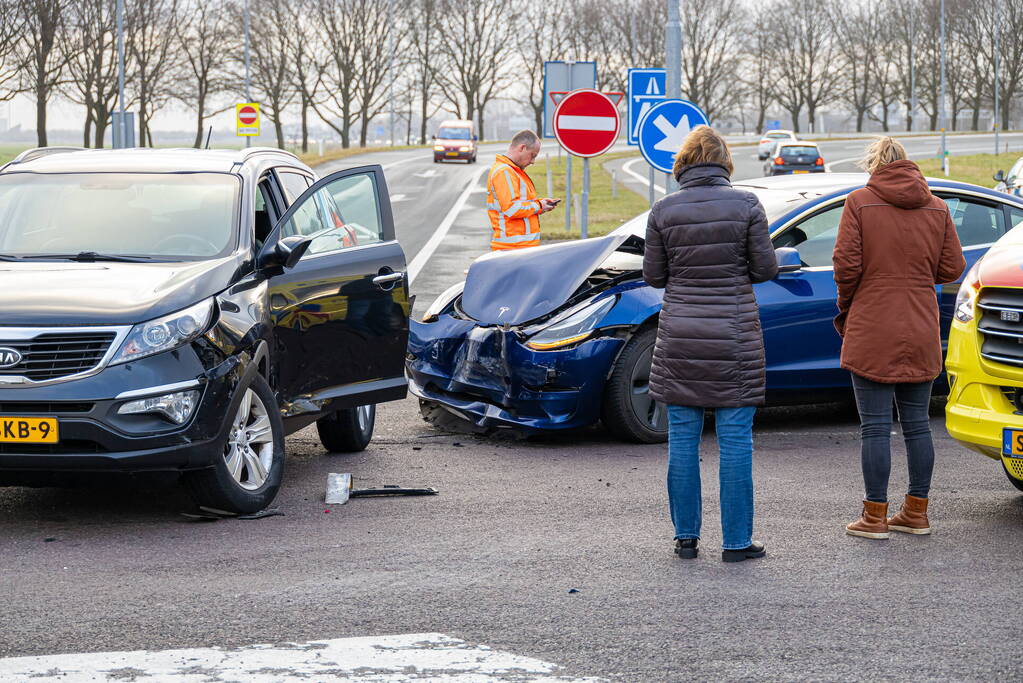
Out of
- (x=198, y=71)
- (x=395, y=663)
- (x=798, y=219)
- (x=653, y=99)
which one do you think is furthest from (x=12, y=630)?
(x=198, y=71)

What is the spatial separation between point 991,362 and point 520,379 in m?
2.78

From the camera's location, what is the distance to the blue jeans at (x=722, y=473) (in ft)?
18.1

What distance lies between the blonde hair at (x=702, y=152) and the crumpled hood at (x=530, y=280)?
8.24 feet

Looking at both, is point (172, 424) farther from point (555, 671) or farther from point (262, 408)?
point (555, 671)

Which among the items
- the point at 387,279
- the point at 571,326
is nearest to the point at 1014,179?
the point at 571,326

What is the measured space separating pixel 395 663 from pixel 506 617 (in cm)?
59

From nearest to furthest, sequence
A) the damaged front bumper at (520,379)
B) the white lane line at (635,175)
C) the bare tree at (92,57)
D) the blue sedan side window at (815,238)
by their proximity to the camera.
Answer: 1. the damaged front bumper at (520,379)
2. the blue sedan side window at (815,238)
3. the white lane line at (635,175)
4. the bare tree at (92,57)

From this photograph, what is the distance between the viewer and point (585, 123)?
50.6 ft

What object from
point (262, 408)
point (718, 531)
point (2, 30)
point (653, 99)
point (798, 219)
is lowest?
point (718, 531)

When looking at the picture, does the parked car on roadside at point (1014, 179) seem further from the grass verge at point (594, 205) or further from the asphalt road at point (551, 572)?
the asphalt road at point (551, 572)

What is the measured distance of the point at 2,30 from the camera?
41.1 metres

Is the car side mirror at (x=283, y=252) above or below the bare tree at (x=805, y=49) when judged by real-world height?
below

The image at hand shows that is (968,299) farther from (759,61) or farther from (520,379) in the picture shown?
(759,61)

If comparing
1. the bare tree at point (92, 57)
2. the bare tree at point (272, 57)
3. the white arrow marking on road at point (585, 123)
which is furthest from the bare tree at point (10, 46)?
the white arrow marking on road at point (585, 123)
